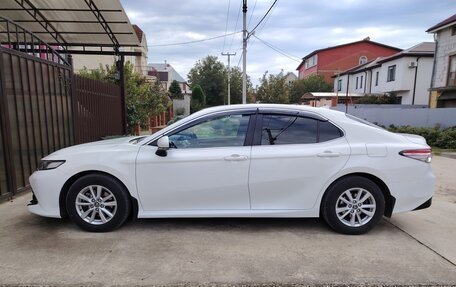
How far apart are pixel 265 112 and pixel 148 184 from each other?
1.67 meters

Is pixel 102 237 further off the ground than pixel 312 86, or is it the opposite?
pixel 312 86

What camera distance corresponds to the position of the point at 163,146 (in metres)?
3.88

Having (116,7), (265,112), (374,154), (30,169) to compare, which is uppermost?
(116,7)

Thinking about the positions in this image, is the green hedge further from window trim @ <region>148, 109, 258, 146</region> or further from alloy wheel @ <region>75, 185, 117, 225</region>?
alloy wheel @ <region>75, 185, 117, 225</region>

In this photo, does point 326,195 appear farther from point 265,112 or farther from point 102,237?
point 102,237

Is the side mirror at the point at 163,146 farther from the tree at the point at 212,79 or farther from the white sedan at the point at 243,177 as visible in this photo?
the tree at the point at 212,79

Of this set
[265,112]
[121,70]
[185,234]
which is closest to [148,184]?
[185,234]

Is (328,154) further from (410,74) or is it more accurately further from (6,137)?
(410,74)

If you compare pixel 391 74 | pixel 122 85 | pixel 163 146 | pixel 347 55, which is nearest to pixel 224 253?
pixel 163 146

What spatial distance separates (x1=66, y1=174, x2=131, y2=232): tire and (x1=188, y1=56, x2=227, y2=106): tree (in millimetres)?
51405

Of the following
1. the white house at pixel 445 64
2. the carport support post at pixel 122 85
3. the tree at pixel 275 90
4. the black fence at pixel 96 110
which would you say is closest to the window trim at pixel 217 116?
the black fence at pixel 96 110

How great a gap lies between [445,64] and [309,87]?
91.5 ft

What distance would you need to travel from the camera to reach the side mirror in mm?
3873

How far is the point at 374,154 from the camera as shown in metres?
4.04
